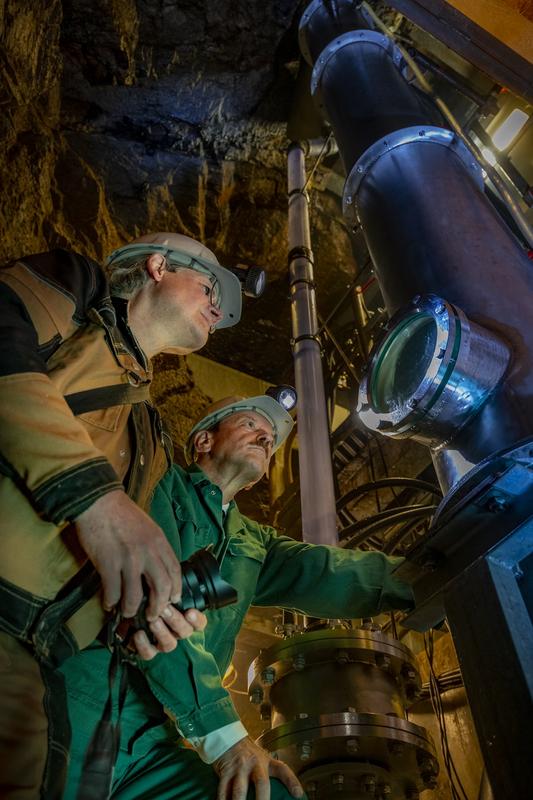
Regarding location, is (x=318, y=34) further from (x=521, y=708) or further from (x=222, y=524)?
(x=521, y=708)

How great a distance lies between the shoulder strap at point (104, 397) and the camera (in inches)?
71.7

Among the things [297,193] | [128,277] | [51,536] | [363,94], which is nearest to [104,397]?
[51,536]

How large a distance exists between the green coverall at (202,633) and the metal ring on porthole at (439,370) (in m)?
0.69

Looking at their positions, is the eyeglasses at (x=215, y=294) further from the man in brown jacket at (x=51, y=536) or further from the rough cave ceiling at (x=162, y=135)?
the rough cave ceiling at (x=162, y=135)

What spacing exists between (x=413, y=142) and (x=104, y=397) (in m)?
2.07

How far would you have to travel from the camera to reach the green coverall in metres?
1.87

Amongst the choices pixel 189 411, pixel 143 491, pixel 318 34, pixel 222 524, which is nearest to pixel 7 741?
pixel 143 491

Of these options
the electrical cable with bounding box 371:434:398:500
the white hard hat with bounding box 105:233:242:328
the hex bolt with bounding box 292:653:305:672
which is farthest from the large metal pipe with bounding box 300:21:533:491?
the electrical cable with bounding box 371:434:398:500

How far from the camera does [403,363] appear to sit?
2.26 metres

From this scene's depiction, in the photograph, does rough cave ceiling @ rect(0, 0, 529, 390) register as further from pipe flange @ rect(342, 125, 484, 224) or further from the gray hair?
pipe flange @ rect(342, 125, 484, 224)

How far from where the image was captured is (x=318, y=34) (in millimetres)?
4453

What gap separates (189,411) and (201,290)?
504 cm

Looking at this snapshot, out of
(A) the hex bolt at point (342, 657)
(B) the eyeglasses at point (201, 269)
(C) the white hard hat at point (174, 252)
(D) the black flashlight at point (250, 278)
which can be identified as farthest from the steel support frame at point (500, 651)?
(D) the black flashlight at point (250, 278)

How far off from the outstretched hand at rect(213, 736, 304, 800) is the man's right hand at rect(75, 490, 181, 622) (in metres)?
0.76
